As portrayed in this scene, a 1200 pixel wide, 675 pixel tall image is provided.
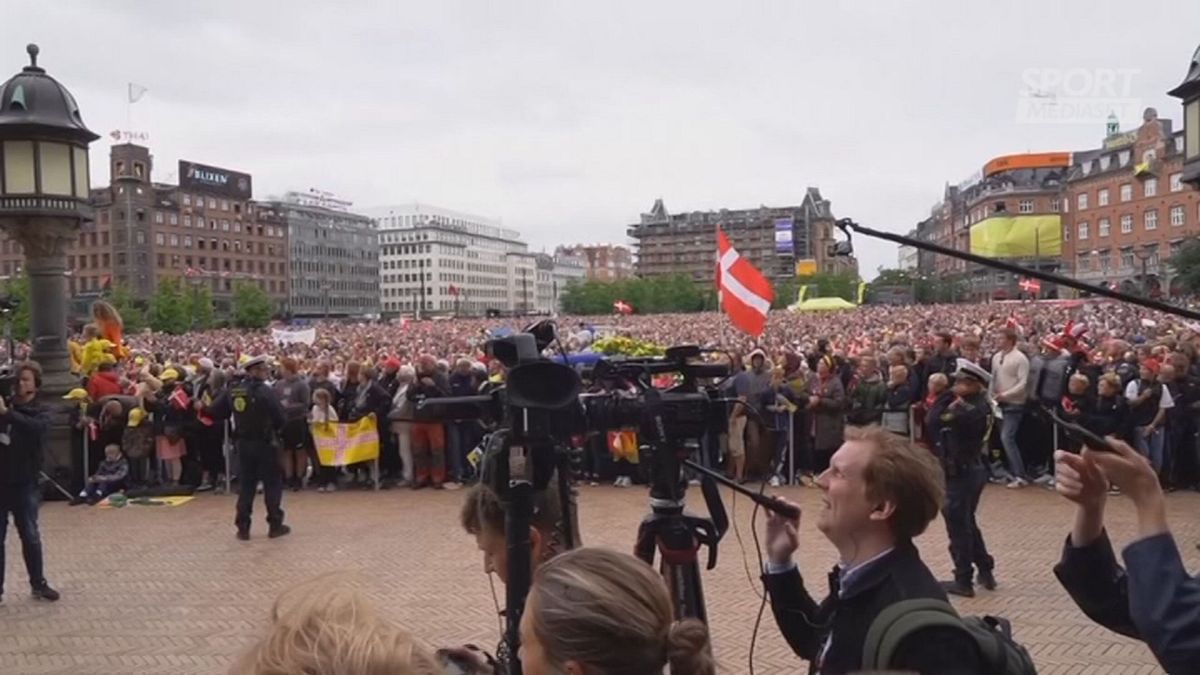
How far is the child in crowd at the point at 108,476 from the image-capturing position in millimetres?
12211

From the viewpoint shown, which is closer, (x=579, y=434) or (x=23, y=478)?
(x=579, y=434)

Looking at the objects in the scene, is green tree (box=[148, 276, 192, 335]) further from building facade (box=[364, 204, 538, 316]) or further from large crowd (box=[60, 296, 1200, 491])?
building facade (box=[364, 204, 538, 316])

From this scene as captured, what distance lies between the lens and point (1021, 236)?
82812 millimetres

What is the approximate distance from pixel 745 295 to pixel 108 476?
870 centimetres

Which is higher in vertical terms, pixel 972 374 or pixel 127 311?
pixel 127 311

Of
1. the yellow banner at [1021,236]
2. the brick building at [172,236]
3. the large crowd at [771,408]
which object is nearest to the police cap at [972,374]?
the large crowd at [771,408]

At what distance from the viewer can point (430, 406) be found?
3.31 m

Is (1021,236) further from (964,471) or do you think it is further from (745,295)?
(964,471)

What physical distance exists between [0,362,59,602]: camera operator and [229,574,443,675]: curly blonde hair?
22.9 feet

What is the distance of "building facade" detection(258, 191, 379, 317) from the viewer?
5030 inches

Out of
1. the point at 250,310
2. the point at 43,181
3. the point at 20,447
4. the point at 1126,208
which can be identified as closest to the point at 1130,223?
the point at 1126,208

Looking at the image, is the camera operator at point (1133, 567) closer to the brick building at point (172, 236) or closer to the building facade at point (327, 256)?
the brick building at point (172, 236)

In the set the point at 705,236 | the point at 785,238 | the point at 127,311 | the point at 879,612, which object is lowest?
the point at 879,612

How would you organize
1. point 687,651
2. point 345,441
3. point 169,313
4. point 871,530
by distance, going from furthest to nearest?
point 169,313
point 345,441
point 871,530
point 687,651
